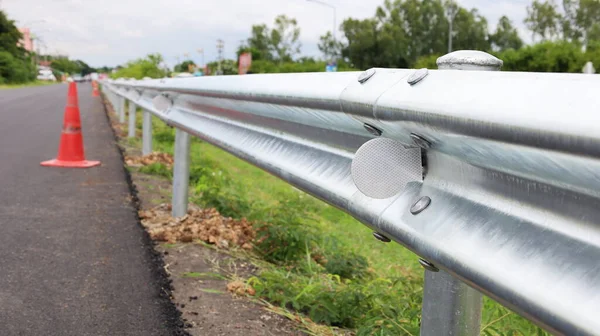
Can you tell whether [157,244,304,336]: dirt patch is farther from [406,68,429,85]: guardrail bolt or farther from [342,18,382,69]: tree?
[342,18,382,69]: tree

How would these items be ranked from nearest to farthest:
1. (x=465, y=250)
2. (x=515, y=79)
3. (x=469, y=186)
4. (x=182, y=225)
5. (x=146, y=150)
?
(x=515, y=79) < (x=465, y=250) < (x=469, y=186) < (x=182, y=225) < (x=146, y=150)

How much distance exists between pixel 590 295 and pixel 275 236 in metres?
3.32

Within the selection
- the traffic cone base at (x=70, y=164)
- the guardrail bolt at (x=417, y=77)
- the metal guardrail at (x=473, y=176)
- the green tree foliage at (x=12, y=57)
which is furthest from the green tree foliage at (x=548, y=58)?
the guardrail bolt at (x=417, y=77)

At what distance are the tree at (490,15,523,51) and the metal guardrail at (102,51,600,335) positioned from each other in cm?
9248

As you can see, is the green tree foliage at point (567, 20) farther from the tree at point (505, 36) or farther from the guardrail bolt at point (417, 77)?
the guardrail bolt at point (417, 77)

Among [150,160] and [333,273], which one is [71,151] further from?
[333,273]

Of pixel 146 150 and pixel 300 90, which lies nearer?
pixel 300 90

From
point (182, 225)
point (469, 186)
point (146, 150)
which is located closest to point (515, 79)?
point (469, 186)

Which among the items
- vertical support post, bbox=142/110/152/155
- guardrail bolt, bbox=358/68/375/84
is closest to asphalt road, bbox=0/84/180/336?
vertical support post, bbox=142/110/152/155

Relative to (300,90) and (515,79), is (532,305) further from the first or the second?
(300,90)

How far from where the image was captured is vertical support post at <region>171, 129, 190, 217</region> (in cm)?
473

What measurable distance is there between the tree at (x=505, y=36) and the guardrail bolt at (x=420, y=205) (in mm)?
92652

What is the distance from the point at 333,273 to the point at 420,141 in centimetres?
261

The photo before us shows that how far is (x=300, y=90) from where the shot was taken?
211cm
